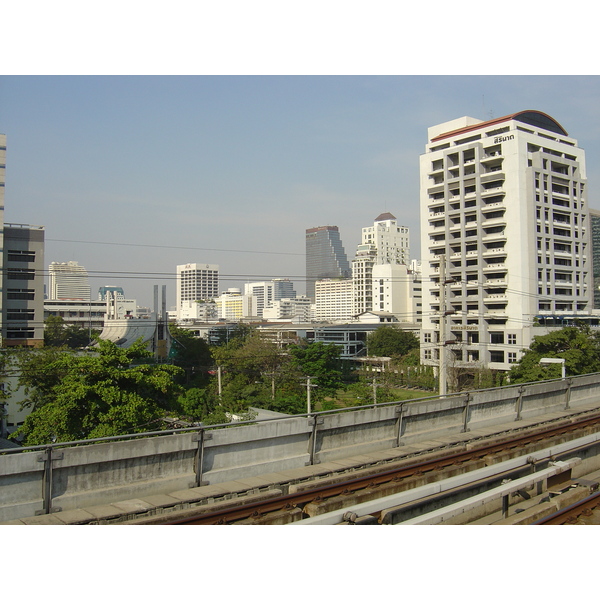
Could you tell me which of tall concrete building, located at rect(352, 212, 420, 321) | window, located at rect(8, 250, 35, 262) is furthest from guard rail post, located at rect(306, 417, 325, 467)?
tall concrete building, located at rect(352, 212, 420, 321)

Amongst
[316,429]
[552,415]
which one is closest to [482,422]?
[552,415]

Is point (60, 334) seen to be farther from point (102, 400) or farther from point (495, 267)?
point (102, 400)

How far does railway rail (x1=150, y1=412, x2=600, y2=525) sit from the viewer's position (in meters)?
7.81

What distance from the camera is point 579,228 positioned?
2399 inches

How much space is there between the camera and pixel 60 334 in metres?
87.5

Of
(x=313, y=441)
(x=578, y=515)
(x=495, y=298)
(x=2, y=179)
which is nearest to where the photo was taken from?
(x=578, y=515)

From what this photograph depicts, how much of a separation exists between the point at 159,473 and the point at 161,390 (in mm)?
8696

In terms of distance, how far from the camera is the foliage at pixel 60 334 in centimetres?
8261

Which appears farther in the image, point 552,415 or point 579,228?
point 579,228

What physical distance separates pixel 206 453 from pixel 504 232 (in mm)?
53757

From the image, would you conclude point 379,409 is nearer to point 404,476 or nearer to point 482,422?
point 404,476

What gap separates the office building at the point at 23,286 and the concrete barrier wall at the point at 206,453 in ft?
200

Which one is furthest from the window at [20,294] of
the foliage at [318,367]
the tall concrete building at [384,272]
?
the tall concrete building at [384,272]

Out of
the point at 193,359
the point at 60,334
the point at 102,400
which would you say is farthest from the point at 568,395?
the point at 60,334
